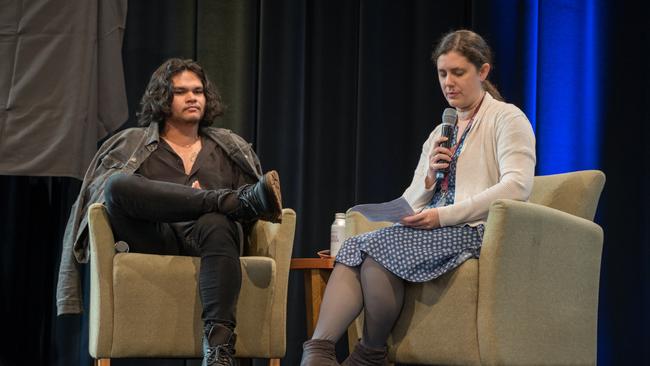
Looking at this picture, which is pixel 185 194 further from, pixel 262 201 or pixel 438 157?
pixel 438 157

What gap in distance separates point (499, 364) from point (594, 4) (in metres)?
1.95

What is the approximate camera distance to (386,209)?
2475 millimetres

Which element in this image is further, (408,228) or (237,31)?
(237,31)

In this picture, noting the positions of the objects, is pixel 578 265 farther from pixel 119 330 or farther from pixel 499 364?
pixel 119 330

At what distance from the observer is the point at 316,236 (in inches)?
147

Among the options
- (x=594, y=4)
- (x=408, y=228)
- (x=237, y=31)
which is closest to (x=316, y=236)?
(x=237, y=31)

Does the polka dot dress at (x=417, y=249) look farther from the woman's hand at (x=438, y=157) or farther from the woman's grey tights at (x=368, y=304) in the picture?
the woman's hand at (x=438, y=157)

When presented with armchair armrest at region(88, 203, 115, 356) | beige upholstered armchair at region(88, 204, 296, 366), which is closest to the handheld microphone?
beige upholstered armchair at region(88, 204, 296, 366)

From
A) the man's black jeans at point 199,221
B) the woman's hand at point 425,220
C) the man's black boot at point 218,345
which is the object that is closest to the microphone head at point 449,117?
the woman's hand at point 425,220

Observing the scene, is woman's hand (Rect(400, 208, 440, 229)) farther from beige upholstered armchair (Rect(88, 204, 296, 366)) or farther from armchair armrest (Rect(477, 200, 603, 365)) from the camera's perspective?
beige upholstered armchair (Rect(88, 204, 296, 366))

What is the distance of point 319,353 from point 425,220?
1.55ft

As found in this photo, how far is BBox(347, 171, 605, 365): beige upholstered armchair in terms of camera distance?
2.35 metres

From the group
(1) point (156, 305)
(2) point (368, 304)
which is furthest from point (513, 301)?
(1) point (156, 305)

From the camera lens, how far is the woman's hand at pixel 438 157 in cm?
266
